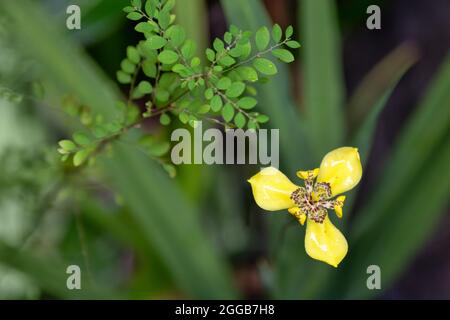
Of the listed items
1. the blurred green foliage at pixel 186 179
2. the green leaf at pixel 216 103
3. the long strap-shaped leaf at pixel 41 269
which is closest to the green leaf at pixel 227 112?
the green leaf at pixel 216 103

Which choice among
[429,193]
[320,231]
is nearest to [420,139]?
[429,193]

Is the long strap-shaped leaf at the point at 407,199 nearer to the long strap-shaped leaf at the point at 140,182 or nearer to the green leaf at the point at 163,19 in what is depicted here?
the long strap-shaped leaf at the point at 140,182

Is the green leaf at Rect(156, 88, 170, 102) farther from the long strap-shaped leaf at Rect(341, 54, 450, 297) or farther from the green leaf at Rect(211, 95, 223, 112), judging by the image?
the long strap-shaped leaf at Rect(341, 54, 450, 297)

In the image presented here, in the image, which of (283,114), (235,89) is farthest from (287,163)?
(235,89)

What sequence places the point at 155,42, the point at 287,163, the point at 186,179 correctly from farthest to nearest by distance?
the point at 186,179
the point at 287,163
the point at 155,42

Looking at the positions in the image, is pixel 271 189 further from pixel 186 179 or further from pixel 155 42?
pixel 186 179

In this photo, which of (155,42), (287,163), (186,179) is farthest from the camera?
(186,179)
